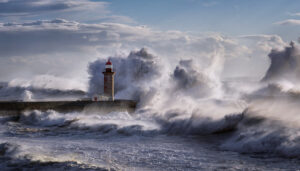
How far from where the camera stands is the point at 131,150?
717cm

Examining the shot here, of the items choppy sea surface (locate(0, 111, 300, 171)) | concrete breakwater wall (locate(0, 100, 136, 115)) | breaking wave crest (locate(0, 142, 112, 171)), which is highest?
concrete breakwater wall (locate(0, 100, 136, 115))

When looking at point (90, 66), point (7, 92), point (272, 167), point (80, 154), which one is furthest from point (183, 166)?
point (7, 92)

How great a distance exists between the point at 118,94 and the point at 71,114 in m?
5.36

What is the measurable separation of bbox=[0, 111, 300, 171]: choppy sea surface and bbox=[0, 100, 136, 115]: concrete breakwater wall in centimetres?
281

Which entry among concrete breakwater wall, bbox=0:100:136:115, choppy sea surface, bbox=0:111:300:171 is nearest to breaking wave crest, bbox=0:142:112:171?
choppy sea surface, bbox=0:111:300:171

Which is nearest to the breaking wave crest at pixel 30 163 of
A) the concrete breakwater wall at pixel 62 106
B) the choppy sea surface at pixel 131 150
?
the choppy sea surface at pixel 131 150

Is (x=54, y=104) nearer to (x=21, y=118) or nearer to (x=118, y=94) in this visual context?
(x=21, y=118)

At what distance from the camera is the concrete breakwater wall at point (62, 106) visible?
13962 mm

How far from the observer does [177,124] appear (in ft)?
32.8

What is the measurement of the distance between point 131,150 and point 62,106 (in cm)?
772

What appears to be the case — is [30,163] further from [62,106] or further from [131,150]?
[62,106]

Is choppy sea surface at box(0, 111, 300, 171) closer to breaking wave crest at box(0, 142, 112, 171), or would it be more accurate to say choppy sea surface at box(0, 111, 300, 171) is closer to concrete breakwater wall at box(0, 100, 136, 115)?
breaking wave crest at box(0, 142, 112, 171)

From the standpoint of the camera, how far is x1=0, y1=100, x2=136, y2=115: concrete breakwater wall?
14.0 metres

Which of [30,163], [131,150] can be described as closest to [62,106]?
[131,150]
